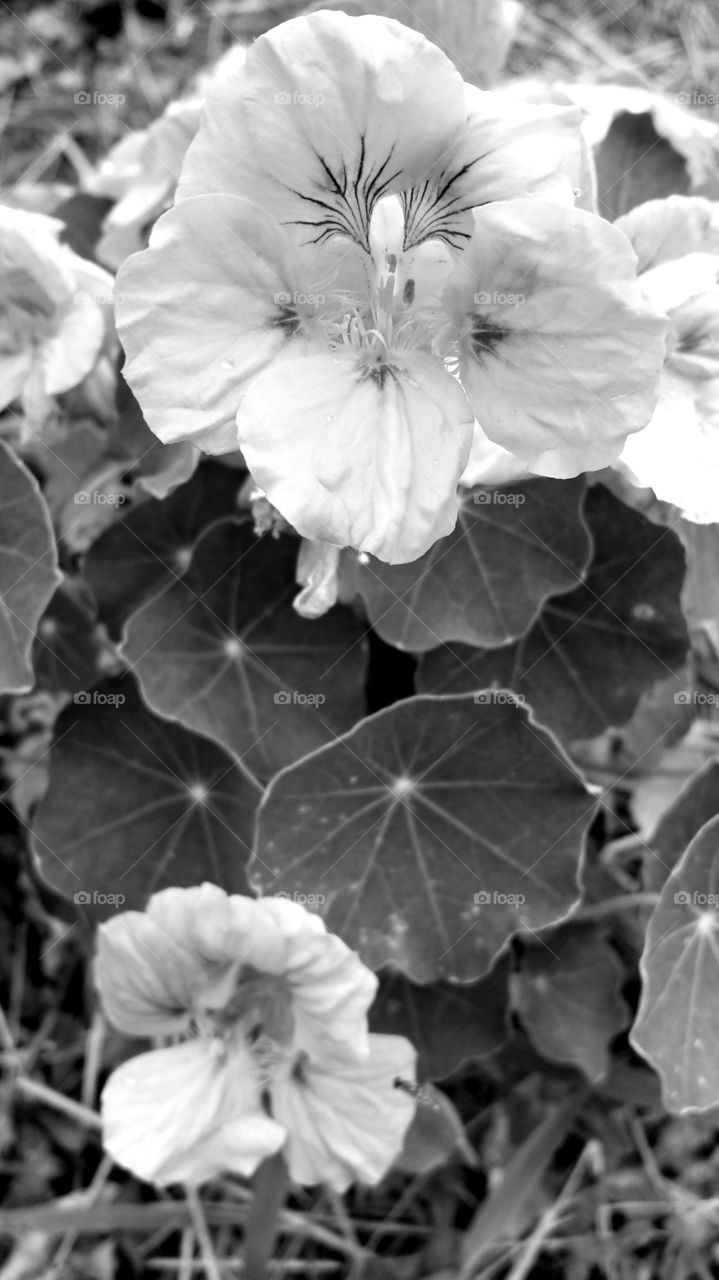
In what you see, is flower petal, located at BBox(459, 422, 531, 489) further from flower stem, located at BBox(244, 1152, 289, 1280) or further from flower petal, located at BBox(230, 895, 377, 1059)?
flower stem, located at BBox(244, 1152, 289, 1280)

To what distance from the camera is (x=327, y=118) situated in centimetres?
116

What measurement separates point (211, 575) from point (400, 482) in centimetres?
66

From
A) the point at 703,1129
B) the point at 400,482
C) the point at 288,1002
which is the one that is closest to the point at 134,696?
the point at 288,1002

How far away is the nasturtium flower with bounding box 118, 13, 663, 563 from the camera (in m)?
1.13

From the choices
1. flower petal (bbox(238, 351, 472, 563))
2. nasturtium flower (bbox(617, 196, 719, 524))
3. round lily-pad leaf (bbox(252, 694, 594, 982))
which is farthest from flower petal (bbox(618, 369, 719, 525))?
round lily-pad leaf (bbox(252, 694, 594, 982))

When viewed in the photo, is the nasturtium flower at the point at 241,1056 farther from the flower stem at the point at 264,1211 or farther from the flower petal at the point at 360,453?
the flower petal at the point at 360,453

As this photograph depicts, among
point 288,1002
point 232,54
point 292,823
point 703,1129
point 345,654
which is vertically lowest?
point 703,1129

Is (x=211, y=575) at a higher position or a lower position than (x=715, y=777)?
higher

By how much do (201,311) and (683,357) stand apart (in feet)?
2.26

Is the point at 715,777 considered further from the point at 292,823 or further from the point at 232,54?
the point at 232,54

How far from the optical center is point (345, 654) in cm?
176

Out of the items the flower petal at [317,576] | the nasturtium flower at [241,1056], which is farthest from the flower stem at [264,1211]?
the flower petal at [317,576]

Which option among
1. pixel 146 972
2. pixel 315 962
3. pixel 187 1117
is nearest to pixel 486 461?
pixel 315 962

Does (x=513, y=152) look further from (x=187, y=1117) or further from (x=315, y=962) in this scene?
(x=187, y=1117)
